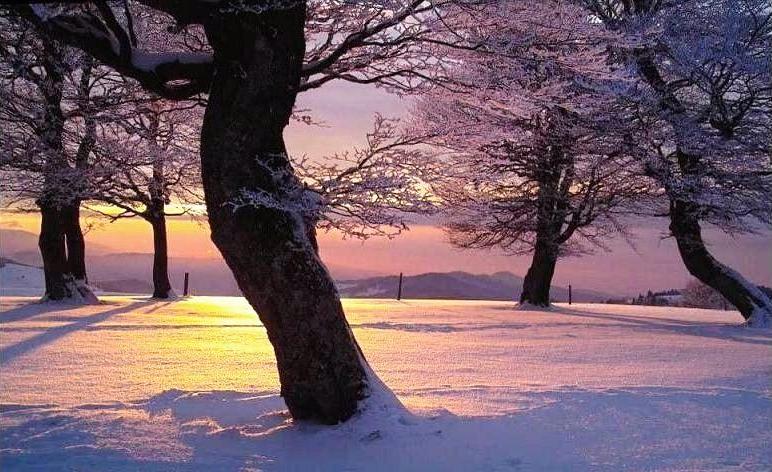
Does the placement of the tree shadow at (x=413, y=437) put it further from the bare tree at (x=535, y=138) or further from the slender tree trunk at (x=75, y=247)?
the slender tree trunk at (x=75, y=247)

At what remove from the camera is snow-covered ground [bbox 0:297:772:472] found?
4699mm

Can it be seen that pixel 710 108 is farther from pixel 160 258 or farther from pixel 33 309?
pixel 160 258

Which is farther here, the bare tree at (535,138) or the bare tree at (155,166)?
the bare tree at (155,166)

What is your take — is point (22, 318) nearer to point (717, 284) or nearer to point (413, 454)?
point (413, 454)

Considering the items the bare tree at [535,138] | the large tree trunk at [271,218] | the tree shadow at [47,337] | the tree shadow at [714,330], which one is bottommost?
the tree shadow at [47,337]

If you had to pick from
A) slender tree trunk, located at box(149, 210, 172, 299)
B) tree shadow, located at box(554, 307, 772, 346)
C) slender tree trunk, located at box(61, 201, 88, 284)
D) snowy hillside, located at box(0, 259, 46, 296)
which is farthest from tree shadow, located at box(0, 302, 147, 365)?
snowy hillside, located at box(0, 259, 46, 296)

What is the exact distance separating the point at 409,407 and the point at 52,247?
1474 cm

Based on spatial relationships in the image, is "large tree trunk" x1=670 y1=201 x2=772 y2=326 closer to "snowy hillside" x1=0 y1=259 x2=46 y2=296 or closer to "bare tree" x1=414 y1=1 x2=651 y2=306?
"bare tree" x1=414 y1=1 x2=651 y2=306

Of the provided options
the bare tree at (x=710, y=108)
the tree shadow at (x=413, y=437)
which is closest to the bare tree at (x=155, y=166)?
the tree shadow at (x=413, y=437)

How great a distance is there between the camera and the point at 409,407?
595cm

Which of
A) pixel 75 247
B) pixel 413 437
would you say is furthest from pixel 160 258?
pixel 413 437

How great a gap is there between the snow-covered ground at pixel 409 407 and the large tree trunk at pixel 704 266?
207 inches

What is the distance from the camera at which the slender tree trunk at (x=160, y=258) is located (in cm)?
2292

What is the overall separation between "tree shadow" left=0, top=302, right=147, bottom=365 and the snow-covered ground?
44mm
